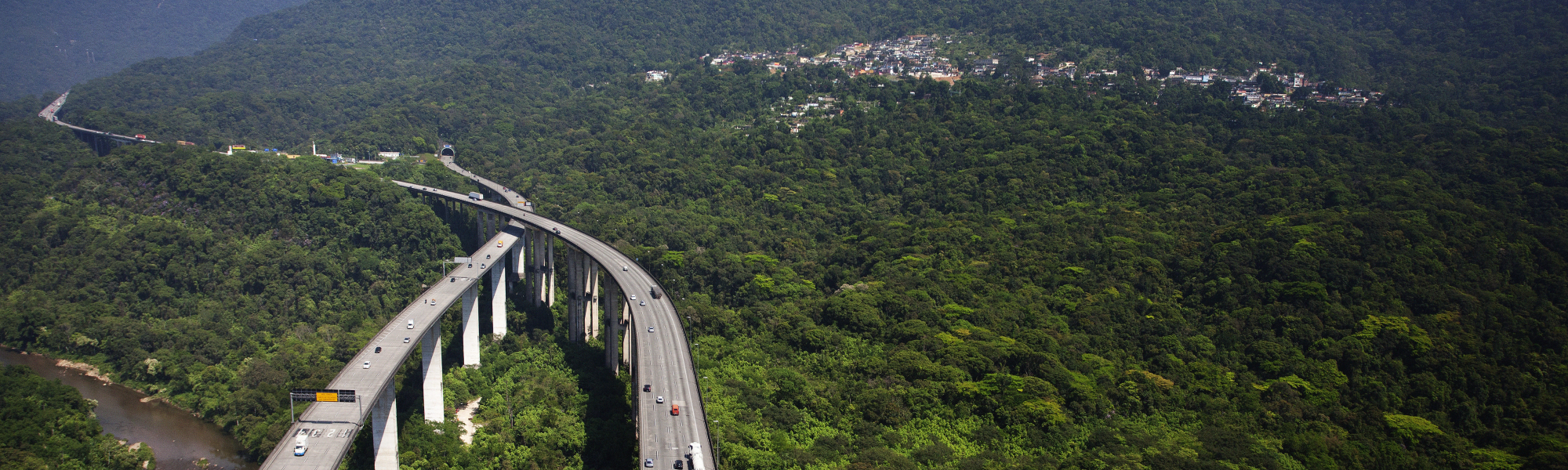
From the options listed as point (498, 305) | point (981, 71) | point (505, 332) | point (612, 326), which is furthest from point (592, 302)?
point (981, 71)

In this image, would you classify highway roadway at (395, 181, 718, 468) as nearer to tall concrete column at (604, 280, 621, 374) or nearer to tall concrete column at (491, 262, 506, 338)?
tall concrete column at (604, 280, 621, 374)

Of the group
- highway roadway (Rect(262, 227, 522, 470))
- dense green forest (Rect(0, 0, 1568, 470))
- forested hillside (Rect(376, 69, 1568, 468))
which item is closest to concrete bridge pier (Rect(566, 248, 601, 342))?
dense green forest (Rect(0, 0, 1568, 470))

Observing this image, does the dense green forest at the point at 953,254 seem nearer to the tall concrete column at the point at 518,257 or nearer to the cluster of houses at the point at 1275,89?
the cluster of houses at the point at 1275,89

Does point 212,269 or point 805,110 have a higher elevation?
point 805,110

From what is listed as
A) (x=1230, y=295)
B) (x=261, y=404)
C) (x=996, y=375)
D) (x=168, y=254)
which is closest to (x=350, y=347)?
(x=261, y=404)

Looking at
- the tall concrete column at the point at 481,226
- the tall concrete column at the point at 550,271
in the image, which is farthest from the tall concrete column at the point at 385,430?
the tall concrete column at the point at 481,226

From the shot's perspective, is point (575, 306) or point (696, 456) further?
point (575, 306)

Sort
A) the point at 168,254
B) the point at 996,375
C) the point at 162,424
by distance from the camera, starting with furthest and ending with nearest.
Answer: the point at 168,254 → the point at 162,424 → the point at 996,375

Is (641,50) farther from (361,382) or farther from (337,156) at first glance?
(361,382)

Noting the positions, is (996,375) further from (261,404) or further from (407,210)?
(407,210)
